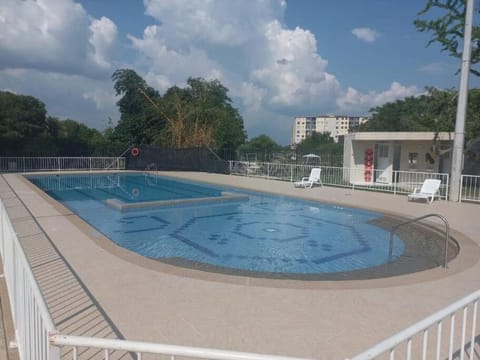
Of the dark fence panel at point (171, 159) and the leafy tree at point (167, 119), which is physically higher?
the leafy tree at point (167, 119)

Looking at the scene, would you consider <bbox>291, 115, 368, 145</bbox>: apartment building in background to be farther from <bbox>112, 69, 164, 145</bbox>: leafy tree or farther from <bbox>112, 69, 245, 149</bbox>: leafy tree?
<bbox>112, 69, 164, 145</bbox>: leafy tree

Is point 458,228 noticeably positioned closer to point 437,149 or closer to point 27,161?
point 437,149

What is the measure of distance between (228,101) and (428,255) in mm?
37777

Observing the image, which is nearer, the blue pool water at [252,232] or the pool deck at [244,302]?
the pool deck at [244,302]

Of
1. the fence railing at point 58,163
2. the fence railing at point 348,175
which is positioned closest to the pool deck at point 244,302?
the fence railing at point 348,175

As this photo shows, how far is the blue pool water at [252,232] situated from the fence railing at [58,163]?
8.95 meters

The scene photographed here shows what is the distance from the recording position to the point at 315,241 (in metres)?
8.07

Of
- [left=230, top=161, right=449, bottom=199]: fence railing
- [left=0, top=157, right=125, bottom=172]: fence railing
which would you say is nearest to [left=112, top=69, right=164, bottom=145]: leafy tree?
[left=0, top=157, right=125, bottom=172]: fence railing

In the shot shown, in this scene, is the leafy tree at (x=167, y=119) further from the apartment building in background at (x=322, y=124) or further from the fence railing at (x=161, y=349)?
the apartment building in background at (x=322, y=124)

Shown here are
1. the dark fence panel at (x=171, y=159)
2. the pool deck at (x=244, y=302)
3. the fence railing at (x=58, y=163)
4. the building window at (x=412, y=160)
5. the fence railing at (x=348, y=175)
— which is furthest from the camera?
the dark fence panel at (x=171, y=159)

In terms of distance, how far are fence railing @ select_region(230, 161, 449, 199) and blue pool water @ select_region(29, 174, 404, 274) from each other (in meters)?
3.89

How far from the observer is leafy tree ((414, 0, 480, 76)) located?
15.1m

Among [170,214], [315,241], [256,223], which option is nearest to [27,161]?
[170,214]

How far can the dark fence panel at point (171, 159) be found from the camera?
73.4ft
